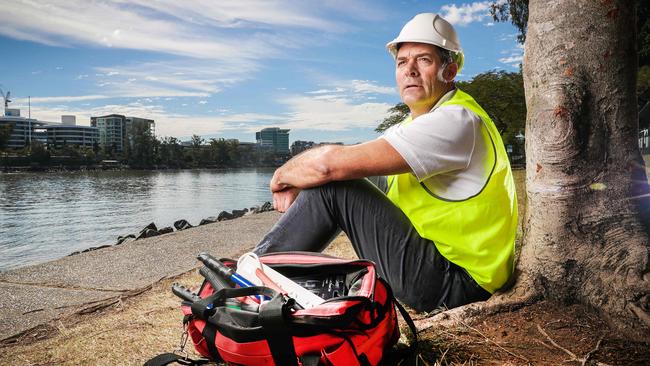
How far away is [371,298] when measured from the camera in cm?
157

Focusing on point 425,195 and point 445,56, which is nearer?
point 425,195

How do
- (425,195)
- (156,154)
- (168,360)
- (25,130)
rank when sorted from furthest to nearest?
(25,130) < (156,154) < (425,195) < (168,360)

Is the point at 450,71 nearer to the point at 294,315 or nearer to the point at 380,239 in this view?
the point at 380,239

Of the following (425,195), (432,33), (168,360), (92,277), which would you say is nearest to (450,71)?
(432,33)

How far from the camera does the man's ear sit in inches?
83.0

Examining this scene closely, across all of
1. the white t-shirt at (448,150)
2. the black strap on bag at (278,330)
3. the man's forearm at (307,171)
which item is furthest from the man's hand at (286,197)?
the black strap on bag at (278,330)

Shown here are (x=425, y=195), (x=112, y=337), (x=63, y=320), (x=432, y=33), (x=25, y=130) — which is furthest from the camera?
(x=25, y=130)

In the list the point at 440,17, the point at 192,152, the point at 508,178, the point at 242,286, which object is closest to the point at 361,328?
the point at 242,286

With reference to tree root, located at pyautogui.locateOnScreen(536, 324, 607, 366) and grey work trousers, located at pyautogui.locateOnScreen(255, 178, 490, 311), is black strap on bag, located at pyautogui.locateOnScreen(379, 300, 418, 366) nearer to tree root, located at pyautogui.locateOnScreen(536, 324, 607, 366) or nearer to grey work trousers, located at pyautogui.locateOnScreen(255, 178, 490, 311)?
grey work trousers, located at pyautogui.locateOnScreen(255, 178, 490, 311)

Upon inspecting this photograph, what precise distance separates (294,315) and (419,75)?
1145mm

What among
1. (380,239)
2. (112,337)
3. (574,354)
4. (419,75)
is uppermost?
(419,75)

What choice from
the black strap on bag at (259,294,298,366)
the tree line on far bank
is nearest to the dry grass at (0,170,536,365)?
the black strap on bag at (259,294,298,366)

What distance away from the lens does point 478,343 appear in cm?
181

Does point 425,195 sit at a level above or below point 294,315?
→ above
